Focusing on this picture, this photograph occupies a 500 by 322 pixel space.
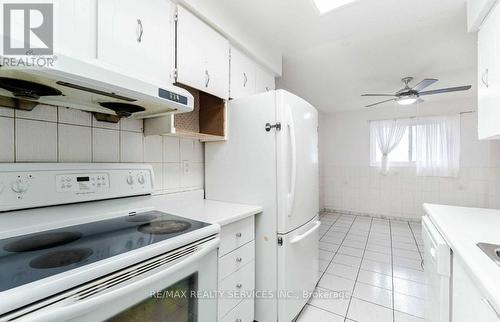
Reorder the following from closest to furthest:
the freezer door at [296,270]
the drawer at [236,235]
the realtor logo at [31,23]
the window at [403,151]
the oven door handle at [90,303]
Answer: the oven door handle at [90,303]
the realtor logo at [31,23]
the drawer at [236,235]
the freezer door at [296,270]
the window at [403,151]

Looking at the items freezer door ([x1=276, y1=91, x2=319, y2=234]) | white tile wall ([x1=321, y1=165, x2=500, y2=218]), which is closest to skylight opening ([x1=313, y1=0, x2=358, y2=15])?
freezer door ([x1=276, y1=91, x2=319, y2=234])

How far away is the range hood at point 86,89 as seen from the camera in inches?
27.5

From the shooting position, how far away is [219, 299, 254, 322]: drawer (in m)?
1.26

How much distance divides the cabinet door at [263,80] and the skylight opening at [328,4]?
70 centimetres

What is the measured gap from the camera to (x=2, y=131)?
95 centimetres

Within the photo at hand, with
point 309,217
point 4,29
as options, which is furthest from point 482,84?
point 4,29

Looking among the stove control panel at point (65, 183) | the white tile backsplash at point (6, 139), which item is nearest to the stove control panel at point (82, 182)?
the stove control panel at point (65, 183)

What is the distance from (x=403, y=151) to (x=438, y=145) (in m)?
0.54

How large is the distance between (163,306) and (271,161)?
0.97 m

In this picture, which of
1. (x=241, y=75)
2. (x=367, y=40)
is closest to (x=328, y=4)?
(x=367, y=40)

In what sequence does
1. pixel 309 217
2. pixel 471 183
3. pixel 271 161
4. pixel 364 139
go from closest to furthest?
1. pixel 271 161
2. pixel 309 217
3. pixel 471 183
4. pixel 364 139

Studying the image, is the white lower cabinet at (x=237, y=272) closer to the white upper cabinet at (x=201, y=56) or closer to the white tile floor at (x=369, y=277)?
the white tile floor at (x=369, y=277)

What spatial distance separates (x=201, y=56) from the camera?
146cm

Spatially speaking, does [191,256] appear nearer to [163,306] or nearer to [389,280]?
[163,306]
